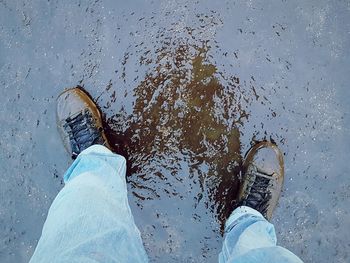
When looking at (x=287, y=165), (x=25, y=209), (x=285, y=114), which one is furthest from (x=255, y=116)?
(x=25, y=209)

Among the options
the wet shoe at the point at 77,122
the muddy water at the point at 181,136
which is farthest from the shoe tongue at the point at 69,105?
the muddy water at the point at 181,136

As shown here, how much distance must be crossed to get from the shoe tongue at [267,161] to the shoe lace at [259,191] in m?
0.02

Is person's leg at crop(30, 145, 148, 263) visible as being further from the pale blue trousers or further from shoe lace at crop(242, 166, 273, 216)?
shoe lace at crop(242, 166, 273, 216)

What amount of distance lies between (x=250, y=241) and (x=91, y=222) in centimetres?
59

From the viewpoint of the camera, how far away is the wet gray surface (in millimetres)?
1854

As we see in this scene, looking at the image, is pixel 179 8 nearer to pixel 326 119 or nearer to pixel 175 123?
pixel 175 123

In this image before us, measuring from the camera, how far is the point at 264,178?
1.85 meters

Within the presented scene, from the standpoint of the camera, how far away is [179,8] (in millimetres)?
1860

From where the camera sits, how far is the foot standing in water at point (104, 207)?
129 cm

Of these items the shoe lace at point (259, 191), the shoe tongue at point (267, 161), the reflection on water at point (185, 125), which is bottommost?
the shoe lace at point (259, 191)

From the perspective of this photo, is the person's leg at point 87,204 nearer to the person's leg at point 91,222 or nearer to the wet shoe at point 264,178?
the person's leg at point 91,222

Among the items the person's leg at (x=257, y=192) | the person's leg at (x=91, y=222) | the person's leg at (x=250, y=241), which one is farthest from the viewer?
the person's leg at (x=257, y=192)

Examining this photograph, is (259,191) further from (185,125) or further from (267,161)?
(185,125)

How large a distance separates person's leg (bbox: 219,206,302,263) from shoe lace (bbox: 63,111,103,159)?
66cm
